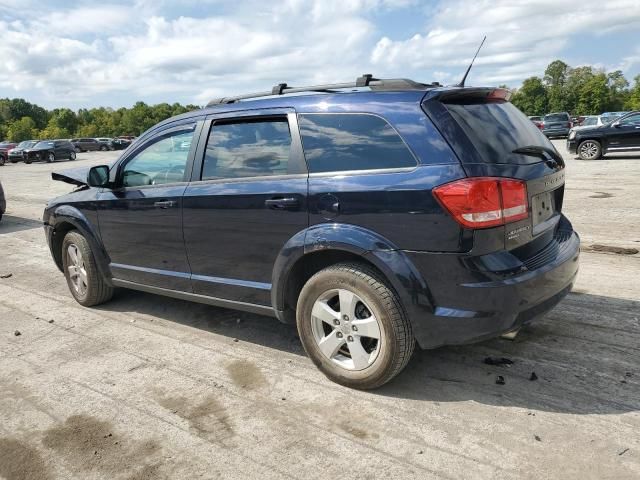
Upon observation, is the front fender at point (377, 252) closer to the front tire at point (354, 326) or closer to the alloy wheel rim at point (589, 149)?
the front tire at point (354, 326)

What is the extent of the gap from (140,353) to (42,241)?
573 cm

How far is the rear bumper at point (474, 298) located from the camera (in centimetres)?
284

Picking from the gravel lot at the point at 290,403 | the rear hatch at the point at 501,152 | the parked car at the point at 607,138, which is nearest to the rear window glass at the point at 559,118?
the parked car at the point at 607,138

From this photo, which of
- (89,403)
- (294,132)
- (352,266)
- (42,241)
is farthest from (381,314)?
(42,241)

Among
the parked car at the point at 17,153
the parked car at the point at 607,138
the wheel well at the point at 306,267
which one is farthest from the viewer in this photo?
the parked car at the point at 17,153

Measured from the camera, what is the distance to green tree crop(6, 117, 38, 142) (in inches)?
3716

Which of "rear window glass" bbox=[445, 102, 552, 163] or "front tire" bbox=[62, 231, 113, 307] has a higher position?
"rear window glass" bbox=[445, 102, 552, 163]

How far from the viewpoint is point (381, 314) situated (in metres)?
3.07

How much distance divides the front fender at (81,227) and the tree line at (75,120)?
319 ft

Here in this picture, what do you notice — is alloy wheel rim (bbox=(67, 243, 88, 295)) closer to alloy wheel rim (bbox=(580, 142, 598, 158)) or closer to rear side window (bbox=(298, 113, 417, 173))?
rear side window (bbox=(298, 113, 417, 173))

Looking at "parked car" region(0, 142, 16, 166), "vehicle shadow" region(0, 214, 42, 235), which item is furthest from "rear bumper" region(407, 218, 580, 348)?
"parked car" region(0, 142, 16, 166)

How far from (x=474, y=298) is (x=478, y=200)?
0.53m

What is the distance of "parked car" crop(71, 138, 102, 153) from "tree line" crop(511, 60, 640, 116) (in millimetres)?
66349


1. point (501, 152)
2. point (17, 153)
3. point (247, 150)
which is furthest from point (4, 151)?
point (501, 152)
